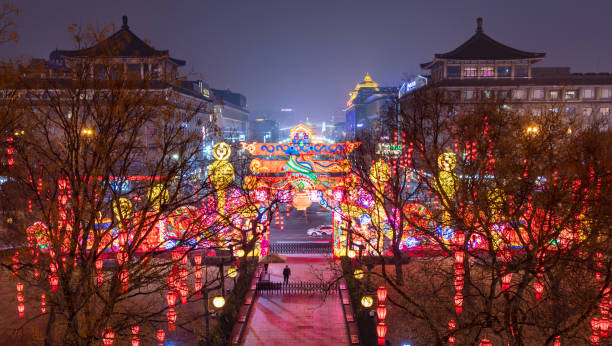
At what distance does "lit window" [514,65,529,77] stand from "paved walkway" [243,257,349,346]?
4144 centimetres

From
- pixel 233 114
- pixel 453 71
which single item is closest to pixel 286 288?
pixel 453 71

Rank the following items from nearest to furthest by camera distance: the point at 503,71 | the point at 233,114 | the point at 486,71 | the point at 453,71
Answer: the point at 486,71, the point at 503,71, the point at 453,71, the point at 233,114

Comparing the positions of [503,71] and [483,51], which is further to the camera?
[503,71]

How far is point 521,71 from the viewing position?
48031 millimetres

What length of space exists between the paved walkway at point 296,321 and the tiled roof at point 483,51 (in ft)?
125

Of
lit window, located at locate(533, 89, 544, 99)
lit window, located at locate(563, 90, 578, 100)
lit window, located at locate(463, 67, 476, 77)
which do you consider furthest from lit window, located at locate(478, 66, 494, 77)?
lit window, located at locate(563, 90, 578, 100)

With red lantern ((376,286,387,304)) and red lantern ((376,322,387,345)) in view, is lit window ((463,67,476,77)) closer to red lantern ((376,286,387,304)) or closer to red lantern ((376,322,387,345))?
red lantern ((376,286,387,304))

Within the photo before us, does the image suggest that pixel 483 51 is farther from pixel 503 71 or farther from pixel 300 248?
pixel 300 248

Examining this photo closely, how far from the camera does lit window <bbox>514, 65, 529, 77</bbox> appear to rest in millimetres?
47675

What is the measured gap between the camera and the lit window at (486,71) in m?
47.7

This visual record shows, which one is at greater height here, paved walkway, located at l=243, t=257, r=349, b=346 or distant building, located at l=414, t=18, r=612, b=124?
distant building, located at l=414, t=18, r=612, b=124

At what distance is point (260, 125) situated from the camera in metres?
126

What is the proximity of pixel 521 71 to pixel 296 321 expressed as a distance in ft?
147

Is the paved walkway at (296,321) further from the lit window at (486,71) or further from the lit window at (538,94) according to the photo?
the lit window at (538,94)
